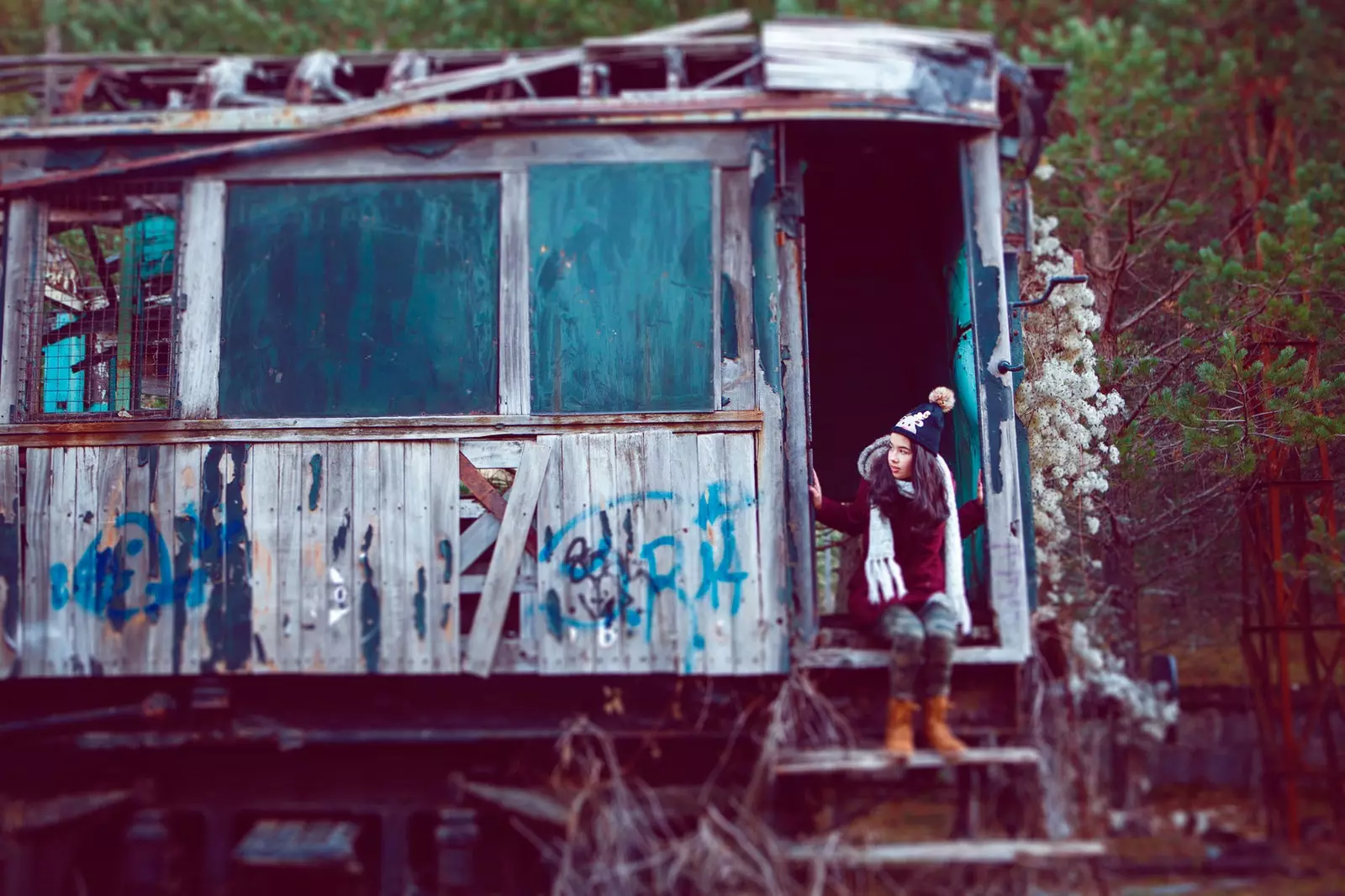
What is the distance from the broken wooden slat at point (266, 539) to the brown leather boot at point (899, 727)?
3.30 meters

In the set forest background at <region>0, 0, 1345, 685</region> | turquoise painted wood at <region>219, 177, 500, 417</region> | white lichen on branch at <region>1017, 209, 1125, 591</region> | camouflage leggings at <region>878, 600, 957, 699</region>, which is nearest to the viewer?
camouflage leggings at <region>878, 600, 957, 699</region>

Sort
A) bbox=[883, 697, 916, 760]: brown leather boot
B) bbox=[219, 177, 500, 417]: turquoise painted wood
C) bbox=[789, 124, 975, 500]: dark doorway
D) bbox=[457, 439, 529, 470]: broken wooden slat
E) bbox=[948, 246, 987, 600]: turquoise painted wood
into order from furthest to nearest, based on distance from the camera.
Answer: bbox=[789, 124, 975, 500]: dark doorway, bbox=[948, 246, 987, 600]: turquoise painted wood, bbox=[219, 177, 500, 417]: turquoise painted wood, bbox=[457, 439, 529, 470]: broken wooden slat, bbox=[883, 697, 916, 760]: brown leather boot

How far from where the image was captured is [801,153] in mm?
7680

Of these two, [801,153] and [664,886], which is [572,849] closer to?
[664,886]

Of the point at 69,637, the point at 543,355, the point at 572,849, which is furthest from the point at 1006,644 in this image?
the point at 69,637

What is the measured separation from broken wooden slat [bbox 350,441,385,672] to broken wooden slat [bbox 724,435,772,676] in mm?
1993

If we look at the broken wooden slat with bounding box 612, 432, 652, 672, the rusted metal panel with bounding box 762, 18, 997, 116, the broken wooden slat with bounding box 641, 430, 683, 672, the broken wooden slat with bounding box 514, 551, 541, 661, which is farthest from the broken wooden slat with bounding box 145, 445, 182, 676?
the rusted metal panel with bounding box 762, 18, 997, 116

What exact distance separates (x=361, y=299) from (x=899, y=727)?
3962 mm

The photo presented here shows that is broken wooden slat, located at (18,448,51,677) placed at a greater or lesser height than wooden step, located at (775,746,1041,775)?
greater

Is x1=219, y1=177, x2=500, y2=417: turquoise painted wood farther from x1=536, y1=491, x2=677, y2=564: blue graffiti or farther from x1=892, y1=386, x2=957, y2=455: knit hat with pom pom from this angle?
x1=892, y1=386, x2=957, y2=455: knit hat with pom pom

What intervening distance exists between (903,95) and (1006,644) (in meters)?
3.23

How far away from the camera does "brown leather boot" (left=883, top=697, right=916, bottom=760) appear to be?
6281 mm

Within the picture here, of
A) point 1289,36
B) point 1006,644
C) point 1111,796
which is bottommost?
point 1111,796

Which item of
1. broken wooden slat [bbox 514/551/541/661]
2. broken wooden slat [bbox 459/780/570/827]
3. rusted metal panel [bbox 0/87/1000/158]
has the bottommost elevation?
broken wooden slat [bbox 459/780/570/827]
